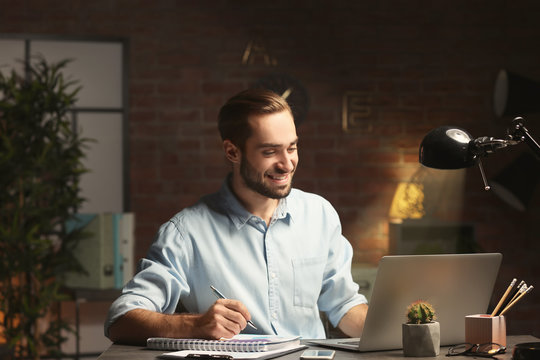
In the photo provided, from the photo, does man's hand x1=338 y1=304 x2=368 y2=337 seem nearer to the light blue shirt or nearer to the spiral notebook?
the light blue shirt

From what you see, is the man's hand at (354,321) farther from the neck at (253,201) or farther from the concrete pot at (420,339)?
the concrete pot at (420,339)

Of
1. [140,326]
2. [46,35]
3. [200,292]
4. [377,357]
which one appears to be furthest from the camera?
[46,35]

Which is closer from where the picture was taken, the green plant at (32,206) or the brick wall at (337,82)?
the green plant at (32,206)

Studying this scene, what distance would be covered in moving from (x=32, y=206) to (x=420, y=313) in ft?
9.62

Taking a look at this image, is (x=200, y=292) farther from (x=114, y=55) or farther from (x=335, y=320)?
(x=114, y=55)

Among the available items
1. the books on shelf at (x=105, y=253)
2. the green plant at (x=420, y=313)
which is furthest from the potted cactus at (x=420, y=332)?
the books on shelf at (x=105, y=253)

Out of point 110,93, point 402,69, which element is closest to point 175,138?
point 110,93

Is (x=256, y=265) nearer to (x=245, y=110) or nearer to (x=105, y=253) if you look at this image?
(x=245, y=110)

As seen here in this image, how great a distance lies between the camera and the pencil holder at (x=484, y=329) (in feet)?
5.22

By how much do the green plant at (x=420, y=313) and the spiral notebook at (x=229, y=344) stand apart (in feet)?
0.89

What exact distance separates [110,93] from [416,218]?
2146 millimetres

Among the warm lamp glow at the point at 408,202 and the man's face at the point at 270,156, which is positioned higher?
the man's face at the point at 270,156

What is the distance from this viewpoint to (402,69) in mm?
4879

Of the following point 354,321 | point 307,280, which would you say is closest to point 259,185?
point 307,280
